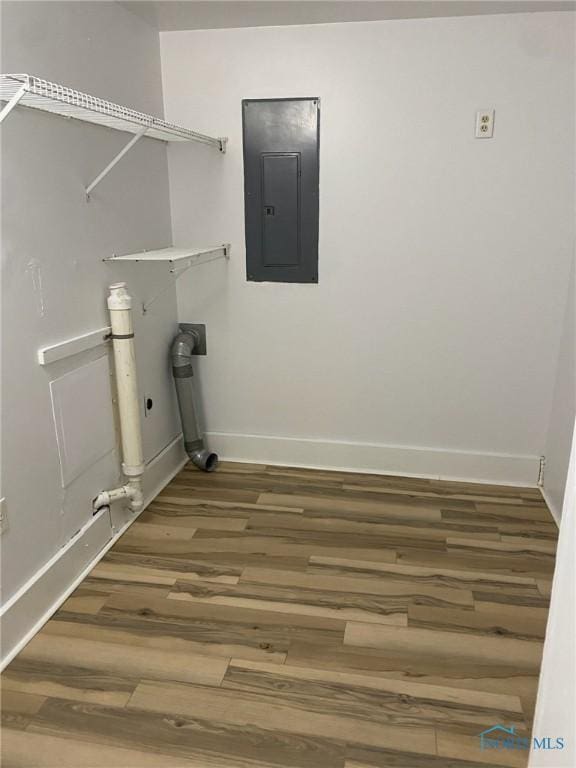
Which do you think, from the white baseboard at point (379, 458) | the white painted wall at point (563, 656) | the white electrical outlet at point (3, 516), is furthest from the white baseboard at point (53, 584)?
the white painted wall at point (563, 656)

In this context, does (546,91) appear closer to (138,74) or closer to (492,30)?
(492,30)

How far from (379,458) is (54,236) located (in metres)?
1.92

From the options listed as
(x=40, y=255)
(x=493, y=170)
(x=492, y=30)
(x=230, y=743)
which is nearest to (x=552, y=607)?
(x=230, y=743)

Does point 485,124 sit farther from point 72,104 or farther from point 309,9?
point 72,104

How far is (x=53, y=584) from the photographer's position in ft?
7.36

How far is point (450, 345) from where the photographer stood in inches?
121

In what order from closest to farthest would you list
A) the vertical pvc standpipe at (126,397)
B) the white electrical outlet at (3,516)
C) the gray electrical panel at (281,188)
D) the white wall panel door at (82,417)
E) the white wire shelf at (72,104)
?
1. the white wire shelf at (72,104)
2. the white electrical outlet at (3,516)
3. the white wall panel door at (82,417)
4. the vertical pvc standpipe at (126,397)
5. the gray electrical panel at (281,188)

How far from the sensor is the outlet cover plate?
330cm

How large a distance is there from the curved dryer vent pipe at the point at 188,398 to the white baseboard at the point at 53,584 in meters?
0.56

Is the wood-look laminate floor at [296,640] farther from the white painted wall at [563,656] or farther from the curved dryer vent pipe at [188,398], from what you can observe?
the white painted wall at [563,656]

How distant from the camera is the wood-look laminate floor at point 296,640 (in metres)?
1.72

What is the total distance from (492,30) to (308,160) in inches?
37.0

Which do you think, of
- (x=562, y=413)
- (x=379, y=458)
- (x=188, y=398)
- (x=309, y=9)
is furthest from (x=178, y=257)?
(x=562, y=413)
